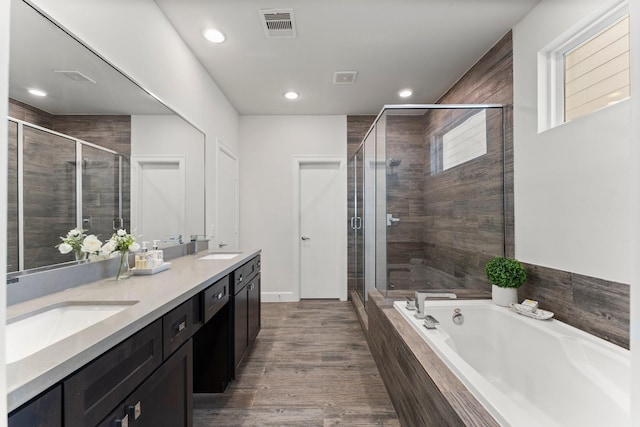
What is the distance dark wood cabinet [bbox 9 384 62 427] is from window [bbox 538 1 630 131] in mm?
2473

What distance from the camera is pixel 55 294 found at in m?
1.28

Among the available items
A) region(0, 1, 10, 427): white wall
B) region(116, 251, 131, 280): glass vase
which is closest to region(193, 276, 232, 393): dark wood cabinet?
region(116, 251, 131, 280): glass vase

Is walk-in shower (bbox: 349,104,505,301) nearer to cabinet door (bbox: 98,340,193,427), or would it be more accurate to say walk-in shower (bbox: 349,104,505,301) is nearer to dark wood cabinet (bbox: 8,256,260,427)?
dark wood cabinet (bbox: 8,256,260,427)

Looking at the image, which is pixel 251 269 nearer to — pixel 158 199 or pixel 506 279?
pixel 158 199

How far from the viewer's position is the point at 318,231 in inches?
166

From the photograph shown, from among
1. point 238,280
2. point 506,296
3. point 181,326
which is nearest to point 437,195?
point 506,296

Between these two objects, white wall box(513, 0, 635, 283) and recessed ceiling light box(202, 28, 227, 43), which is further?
recessed ceiling light box(202, 28, 227, 43)

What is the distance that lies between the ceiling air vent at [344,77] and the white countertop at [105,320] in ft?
7.01

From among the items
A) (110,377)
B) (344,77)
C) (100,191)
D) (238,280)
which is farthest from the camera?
(344,77)

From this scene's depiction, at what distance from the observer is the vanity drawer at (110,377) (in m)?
0.73

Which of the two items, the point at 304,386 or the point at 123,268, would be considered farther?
the point at 304,386

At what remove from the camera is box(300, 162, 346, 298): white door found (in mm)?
4188

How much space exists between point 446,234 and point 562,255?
986 mm

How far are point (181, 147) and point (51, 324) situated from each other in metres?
1.62
